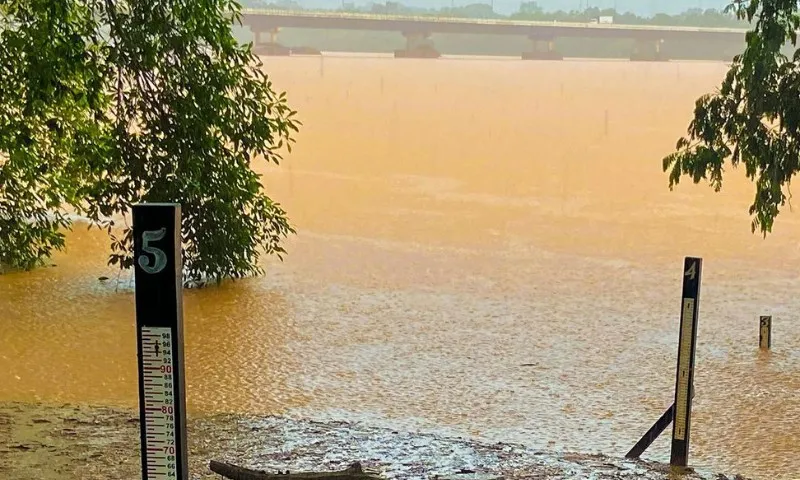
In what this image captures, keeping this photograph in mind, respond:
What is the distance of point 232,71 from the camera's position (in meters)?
6.25

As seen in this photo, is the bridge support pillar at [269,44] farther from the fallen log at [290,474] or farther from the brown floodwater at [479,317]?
the fallen log at [290,474]

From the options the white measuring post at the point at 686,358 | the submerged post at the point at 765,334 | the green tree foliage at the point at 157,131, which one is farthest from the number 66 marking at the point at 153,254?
the submerged post at the point at 765,334

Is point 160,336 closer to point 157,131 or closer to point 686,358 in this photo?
point 686,358

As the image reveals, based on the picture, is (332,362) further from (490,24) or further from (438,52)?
(438,52)

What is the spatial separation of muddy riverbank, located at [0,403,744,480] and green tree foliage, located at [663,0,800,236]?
7.29 feet

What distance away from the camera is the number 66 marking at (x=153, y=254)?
61.4 inches

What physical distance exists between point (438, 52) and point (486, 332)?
21.4 metres

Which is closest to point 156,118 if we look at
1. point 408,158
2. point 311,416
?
point 311,416

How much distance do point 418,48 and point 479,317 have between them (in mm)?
20540

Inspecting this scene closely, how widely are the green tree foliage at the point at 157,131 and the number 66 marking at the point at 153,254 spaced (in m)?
3.95

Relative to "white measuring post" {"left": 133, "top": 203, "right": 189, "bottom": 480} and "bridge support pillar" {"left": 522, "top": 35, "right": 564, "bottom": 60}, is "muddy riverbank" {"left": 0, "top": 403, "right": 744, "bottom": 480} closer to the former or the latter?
"white measuring post" {"left": 133, "top": 203, "right": 189, "bottom": 480}

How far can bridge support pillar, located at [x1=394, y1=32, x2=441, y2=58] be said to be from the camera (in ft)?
84.8

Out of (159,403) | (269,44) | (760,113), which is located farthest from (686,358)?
(269,44)

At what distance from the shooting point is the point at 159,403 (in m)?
1.66
